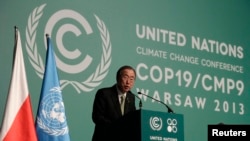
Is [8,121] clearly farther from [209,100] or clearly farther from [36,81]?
[209,100]

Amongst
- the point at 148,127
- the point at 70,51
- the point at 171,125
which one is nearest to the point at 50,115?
the point at 148,127

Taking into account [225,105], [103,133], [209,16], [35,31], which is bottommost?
[103,133]

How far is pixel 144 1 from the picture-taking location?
813 cm

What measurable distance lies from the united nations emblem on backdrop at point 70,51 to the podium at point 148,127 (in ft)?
4.71

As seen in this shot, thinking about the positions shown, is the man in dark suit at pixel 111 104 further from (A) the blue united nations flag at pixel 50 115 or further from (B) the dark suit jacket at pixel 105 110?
(A) the blue united nations flag at pixel 50 115

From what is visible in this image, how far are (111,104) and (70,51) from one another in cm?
112

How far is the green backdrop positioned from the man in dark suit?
774 mm

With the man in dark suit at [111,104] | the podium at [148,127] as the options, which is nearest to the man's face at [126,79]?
the man in dark suit at [111,104]

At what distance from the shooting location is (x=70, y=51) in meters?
7.33

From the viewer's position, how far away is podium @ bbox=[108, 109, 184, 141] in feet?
18.6

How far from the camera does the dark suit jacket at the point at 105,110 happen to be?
245 inches

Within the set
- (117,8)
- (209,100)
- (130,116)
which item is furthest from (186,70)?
(130,116)

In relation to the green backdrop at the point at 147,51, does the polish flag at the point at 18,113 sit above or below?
below

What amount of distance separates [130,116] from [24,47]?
168cm
